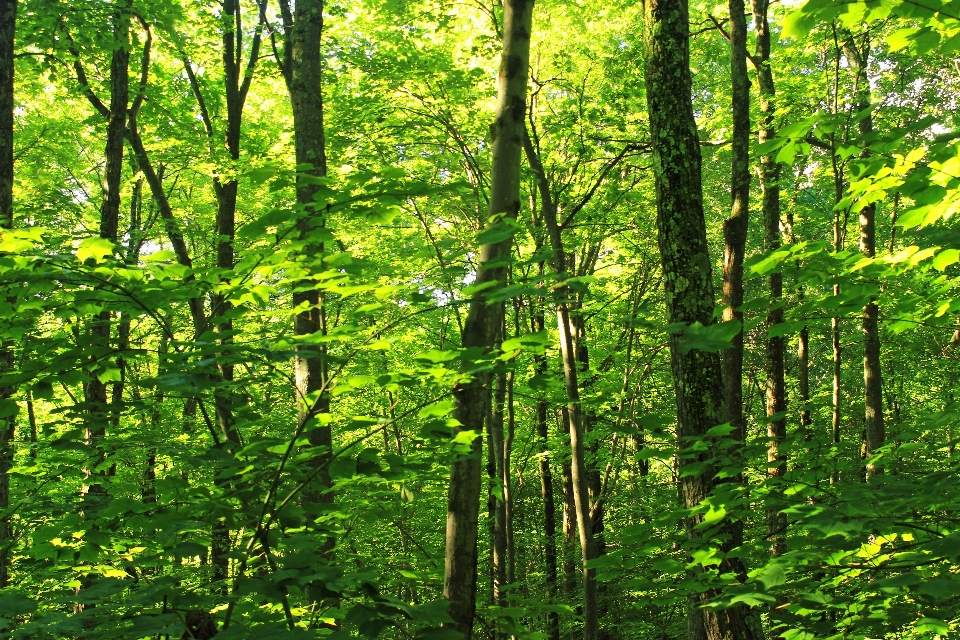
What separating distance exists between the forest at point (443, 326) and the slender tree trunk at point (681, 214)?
19mm

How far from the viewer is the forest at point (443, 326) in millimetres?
2561

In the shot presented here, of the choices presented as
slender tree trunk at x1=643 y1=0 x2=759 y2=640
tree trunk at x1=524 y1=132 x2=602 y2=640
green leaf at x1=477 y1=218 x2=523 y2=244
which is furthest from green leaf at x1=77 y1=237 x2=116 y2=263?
tree trunk at x1=524 y1=132 x2=602 y2=640

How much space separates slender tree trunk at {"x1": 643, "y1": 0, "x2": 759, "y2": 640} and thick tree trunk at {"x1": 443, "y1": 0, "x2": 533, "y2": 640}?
111cm

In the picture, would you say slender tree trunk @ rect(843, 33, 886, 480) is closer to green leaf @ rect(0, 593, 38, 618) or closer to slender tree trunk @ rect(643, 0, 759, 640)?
slender tree trunk @ rect(643, 0, 759, 640)

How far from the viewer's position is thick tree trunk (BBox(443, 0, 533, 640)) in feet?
11.4

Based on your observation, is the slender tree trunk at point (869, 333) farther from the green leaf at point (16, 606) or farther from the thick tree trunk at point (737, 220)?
the green leaf at point (16, 606)

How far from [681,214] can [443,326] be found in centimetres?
A: 887

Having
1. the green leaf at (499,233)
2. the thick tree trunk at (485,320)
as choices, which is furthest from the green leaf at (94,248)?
the thick tree trunk at (485,320)

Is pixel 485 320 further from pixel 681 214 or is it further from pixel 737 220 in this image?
pixel 737 220

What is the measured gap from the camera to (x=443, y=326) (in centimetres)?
1291

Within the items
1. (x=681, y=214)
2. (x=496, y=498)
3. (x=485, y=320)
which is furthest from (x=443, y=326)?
(x=485, y=320)

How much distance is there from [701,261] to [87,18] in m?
7.34

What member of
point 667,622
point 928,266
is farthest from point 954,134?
point 667,622

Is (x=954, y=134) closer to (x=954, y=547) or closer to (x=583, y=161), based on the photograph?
(x=954, y=547)
